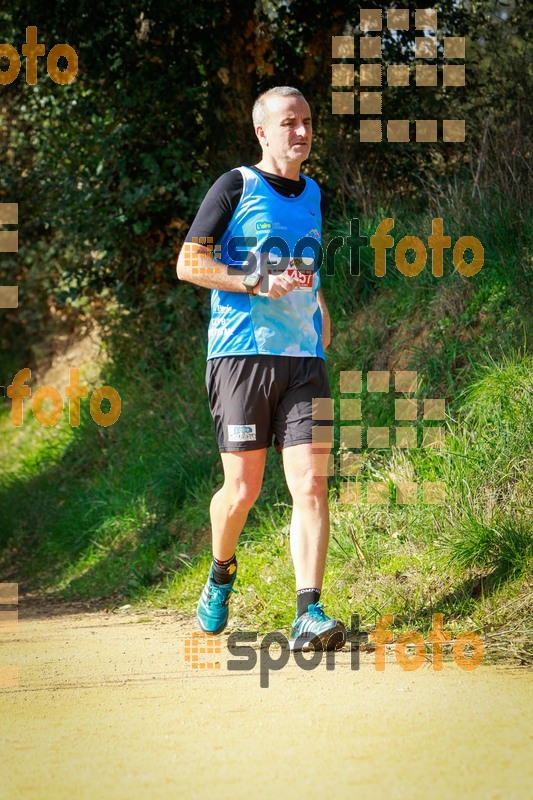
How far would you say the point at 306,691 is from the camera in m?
3.86

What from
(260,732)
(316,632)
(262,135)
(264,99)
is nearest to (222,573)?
(316,632)

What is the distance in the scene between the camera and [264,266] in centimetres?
459

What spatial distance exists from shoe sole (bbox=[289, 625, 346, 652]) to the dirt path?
0.07 metres

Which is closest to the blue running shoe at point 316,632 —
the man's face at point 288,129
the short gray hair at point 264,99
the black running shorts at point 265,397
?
the black running shorts at point 265,397

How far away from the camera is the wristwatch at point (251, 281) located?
14.7ft

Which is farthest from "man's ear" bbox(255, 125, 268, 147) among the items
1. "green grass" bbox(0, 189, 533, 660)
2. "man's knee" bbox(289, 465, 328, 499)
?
"green grass" bbox(0, 189, 533, 660)

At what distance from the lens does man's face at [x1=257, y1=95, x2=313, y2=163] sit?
15.4ft

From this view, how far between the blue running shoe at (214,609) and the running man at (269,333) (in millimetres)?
331

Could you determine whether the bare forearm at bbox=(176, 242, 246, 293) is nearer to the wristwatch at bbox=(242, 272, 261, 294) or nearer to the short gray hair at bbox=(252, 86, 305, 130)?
the wristwatch at bbox=(242, 272, 261, 294)

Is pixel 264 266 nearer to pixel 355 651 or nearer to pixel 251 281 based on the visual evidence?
pixel 251 281

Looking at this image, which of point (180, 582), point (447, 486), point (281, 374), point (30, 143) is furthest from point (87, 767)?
point (30, 143)

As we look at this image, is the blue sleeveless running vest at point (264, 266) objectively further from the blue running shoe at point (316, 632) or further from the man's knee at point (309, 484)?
the blue running shoe at point (316, 632)

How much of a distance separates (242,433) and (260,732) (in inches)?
61.3

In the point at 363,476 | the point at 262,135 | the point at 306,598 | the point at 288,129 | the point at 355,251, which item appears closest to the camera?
the point at 306,598
